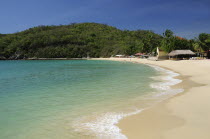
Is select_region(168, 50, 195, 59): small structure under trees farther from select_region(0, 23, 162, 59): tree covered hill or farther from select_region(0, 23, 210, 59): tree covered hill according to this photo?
select_region(0, 23, 162, 59): tree covered hill

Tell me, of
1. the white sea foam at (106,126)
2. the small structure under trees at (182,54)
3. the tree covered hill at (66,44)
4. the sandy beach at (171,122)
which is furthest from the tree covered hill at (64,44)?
the white sea foam at (106,126)

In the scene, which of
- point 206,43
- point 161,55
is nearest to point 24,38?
point 161,55

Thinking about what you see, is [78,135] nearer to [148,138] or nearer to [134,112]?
[148,138]

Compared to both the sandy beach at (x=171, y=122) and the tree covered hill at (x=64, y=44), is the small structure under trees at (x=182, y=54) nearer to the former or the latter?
the sandy beach at (x=171, y=122)

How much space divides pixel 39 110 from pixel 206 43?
57.8 meters

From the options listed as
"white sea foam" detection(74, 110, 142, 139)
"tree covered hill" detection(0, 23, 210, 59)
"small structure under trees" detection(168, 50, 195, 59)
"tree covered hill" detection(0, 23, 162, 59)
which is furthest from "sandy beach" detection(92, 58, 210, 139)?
"tree covered hill" detection(0, 23, 162, 59)

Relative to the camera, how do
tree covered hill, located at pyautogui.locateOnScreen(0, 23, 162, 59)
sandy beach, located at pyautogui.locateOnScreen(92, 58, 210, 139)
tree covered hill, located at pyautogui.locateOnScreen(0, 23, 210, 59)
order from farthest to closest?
tree covered hill, located at pyautogui.locateOnScreen(0, 23, 162, 59)
tree covered hill, located at pyautogui.locateOnScreen(0, 23, 210, 59)
sandy beach, located at pyautogui.locateOnScreen(92, 58, 210, 139)

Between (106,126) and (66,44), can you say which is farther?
(66,44)

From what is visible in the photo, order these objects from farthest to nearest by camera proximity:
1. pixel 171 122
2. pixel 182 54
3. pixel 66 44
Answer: pixel 66 44, pixel 182 54, pixel 171 122

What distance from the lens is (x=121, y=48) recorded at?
94562mm

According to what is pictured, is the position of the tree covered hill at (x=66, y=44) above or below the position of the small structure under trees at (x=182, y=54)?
above

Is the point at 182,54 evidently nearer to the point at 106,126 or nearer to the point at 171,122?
the point at 171,122

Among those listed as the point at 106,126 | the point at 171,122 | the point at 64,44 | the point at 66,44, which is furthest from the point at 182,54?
the point at 64,44

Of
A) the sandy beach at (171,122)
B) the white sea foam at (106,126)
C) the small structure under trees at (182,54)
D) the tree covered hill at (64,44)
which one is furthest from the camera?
the tree covered hill at (64,44)
